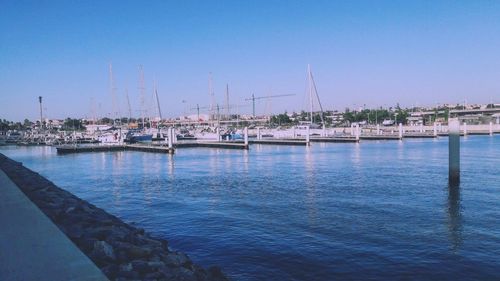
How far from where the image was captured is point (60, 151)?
72500 millimetres

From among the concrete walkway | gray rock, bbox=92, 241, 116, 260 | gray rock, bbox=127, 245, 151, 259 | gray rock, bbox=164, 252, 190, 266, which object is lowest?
gray rock, bbox=164, 252, 190, 266

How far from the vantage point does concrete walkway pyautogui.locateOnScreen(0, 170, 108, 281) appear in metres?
7.35

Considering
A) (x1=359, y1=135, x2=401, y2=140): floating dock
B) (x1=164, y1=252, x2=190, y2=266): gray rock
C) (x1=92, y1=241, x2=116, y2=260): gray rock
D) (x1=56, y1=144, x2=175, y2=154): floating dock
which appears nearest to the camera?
(x1=92, y1=241, x2=116, y2=260): gray rock

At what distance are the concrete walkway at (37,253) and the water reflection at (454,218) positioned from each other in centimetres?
1125

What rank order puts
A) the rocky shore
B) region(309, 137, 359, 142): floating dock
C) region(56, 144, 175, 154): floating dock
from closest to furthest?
1. the rocky shore
2. region(56, 144, 175, 154): floating dock
3. region(309, 137, 359, 142): floating dock

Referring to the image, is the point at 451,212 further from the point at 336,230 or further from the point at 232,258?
the point at 232,258

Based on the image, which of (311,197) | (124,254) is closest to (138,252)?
(124,254)

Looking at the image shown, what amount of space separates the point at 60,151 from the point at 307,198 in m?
58.7

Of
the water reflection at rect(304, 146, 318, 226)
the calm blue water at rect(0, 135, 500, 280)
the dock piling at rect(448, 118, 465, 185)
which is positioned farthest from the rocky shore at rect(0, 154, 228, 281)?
the dock piling at rect(448, 118, 465, 185)

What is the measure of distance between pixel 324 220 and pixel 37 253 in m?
12.0

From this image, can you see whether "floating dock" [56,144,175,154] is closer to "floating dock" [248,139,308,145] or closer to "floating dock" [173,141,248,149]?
"floating dock" [173,141,248,149]

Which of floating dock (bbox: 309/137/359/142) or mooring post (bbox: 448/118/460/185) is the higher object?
mooring post (bbox: 448/118/460/185)

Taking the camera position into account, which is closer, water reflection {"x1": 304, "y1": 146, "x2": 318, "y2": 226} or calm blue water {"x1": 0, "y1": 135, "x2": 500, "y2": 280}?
calm blue water {"x1": 0, "y1": 135, "x2": 500, "y2": 280}

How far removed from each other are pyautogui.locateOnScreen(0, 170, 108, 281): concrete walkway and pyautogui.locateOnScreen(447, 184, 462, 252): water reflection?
11.3 m
